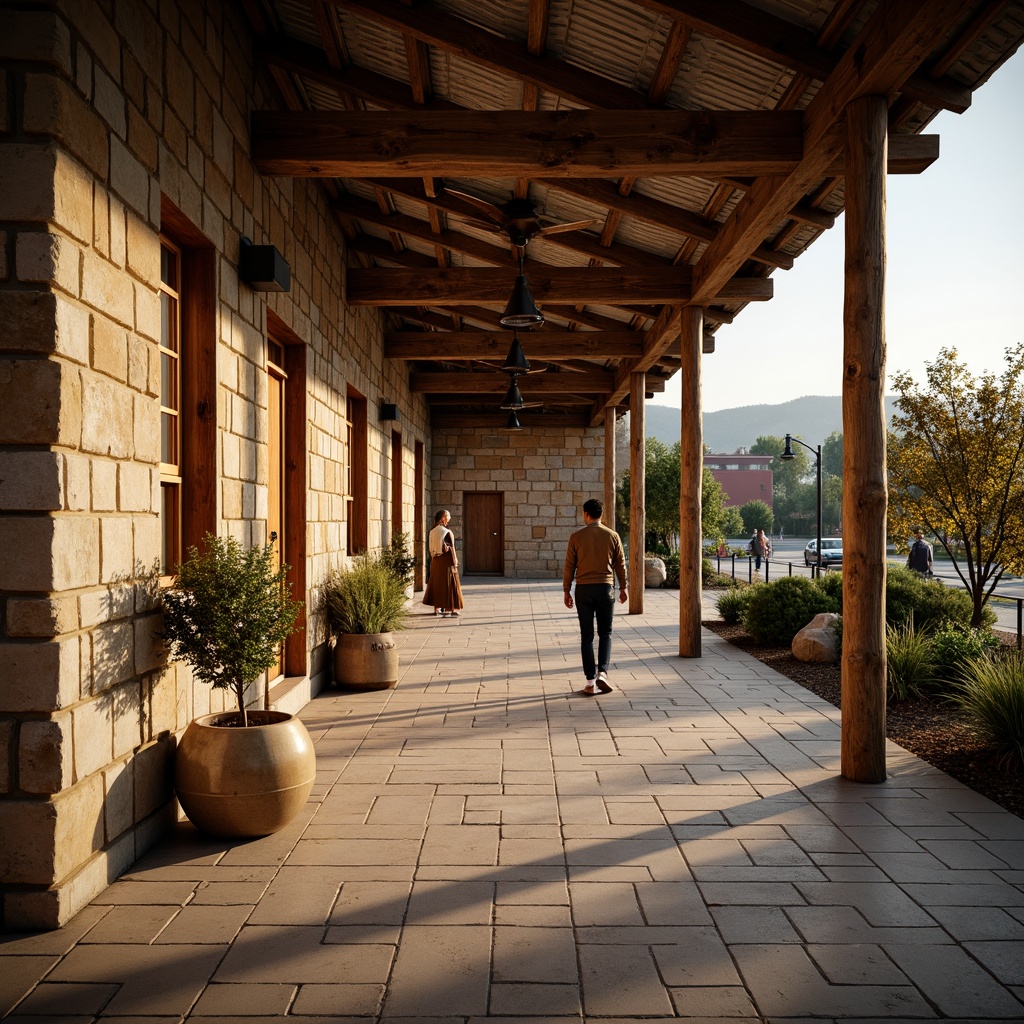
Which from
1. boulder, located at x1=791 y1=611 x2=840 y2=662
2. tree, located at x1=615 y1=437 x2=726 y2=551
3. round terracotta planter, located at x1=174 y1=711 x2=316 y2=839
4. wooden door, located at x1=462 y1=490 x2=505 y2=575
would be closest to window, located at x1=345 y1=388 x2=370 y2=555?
boulder, located at x1=791 y1=611 x2=840 y2=662

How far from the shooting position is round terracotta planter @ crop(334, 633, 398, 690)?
6.66 meters

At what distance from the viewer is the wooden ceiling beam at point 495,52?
4.70m

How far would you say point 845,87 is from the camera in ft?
14.1

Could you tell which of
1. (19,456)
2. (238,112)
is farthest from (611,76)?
(19,456)

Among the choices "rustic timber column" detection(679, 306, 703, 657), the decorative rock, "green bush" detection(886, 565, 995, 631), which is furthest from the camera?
the decorative rock

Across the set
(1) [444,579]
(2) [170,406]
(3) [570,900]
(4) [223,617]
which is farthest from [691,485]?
(3) [570,900]

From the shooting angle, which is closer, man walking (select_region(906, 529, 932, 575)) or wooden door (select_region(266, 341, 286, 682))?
wooden door (select_region(266, 341, 286, 682))

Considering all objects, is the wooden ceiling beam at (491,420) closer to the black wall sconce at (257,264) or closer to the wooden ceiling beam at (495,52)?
the wooden ceiling beam at (495,52)

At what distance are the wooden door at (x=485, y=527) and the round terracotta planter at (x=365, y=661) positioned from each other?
1243 cm

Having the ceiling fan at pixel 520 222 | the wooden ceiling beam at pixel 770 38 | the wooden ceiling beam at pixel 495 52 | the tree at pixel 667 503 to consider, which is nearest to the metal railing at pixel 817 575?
the tree at pixel 667 503

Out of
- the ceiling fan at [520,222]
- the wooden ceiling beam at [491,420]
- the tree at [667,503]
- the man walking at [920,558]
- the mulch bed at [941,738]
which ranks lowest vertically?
the mulch bed at [941,738]

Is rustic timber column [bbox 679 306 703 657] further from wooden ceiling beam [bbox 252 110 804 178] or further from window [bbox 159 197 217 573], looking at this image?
window [bbox 159 197 217 573]

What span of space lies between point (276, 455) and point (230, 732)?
3083mm

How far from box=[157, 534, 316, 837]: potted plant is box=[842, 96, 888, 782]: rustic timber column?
271 cm
